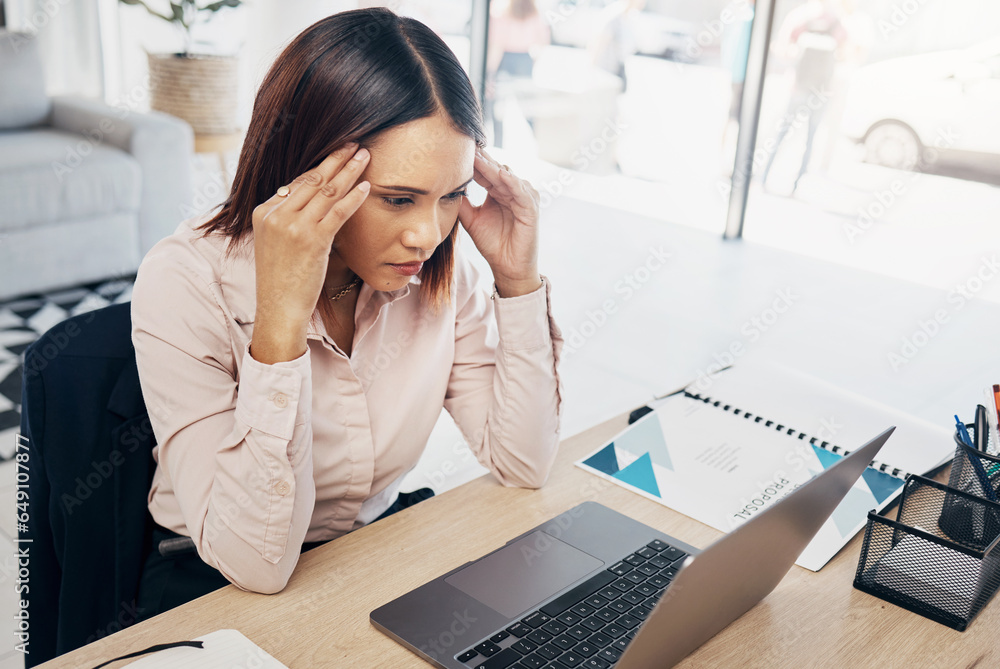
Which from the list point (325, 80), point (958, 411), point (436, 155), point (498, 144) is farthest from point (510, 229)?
point (498, 144)

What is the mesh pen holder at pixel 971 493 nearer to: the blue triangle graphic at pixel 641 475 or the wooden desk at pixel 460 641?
the wooden desk at pixel 460 641

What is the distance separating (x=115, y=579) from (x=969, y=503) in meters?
0.92

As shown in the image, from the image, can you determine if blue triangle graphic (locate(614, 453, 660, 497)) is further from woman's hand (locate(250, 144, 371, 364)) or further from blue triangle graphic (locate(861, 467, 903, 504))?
woman's hand (locate(250, 144, 371, 364))

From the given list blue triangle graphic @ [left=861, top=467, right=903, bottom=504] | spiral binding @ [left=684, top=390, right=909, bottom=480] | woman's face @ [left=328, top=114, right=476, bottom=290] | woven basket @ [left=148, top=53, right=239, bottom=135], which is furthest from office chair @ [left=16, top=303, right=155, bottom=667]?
woven basket @ [left=148, top=53, right=239, bottom=135]

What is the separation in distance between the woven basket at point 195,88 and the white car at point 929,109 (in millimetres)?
3017

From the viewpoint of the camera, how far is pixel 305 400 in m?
0.91

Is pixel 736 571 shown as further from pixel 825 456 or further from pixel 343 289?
pixel 343 289

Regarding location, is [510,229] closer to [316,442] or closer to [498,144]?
[316,442]

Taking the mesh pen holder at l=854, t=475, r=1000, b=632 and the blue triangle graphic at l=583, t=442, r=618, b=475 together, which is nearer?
the mesh pen holder at l=854, t=475, r=1000, b=632

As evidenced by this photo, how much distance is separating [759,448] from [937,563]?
12.6 inches

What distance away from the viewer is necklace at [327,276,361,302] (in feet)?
3.74

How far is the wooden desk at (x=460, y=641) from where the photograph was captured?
762mm

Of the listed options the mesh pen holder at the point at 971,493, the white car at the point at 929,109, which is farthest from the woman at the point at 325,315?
the white car at the point at 929,109

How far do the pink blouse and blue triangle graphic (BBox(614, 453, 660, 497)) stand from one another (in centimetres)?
9
